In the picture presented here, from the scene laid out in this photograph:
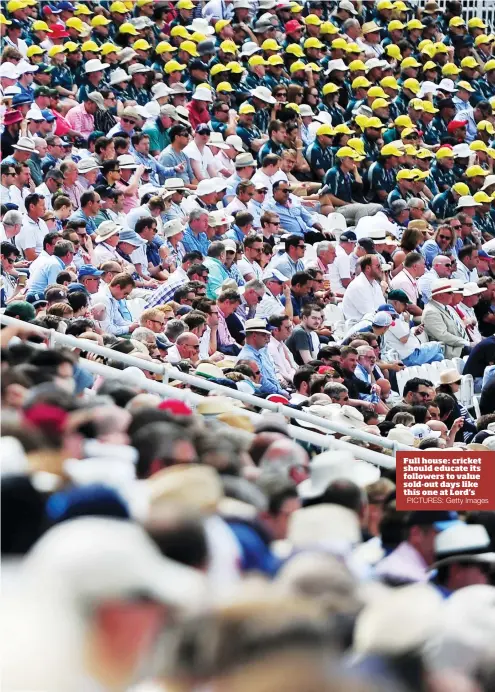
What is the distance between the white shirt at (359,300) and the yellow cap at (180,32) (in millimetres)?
4641

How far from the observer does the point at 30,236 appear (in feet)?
30.5

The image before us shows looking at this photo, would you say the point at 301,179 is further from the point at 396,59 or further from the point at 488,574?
the point at 488,574

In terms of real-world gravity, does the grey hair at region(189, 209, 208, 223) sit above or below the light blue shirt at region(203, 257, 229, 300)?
above

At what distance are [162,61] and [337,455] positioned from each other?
913 centimetres

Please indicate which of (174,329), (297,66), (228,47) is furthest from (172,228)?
(297,66)

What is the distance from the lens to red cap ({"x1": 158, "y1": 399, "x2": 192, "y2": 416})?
14.2 ft

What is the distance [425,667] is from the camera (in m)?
3.33

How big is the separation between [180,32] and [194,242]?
419 cm

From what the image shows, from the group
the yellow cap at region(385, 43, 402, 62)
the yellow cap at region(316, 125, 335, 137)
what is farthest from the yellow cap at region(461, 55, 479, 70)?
the yellow cap at region(316, 125, 335, 137)

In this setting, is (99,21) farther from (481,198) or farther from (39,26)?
(481,198)

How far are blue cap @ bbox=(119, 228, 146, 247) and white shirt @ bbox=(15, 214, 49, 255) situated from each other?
0.55 metres

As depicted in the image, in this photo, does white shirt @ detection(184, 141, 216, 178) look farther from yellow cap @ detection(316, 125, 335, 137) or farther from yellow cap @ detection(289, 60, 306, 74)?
yellow cap @ detection(289, 60, 306, 74)

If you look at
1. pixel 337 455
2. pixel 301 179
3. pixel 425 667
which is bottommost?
pixel 301 179

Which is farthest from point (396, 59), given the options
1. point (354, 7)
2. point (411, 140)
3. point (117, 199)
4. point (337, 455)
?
point (337, 455)
